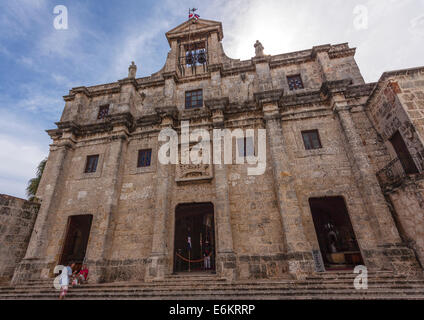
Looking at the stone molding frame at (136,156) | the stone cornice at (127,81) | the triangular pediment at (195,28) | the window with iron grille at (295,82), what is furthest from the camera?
the triangular pediment at (195,28)

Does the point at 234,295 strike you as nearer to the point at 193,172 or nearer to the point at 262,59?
the point at 193,172

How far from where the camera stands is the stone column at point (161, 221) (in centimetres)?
846

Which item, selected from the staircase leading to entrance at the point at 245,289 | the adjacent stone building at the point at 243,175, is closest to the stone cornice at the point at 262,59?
the adjacent stone building at the point at 243,175

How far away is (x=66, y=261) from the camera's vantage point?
34.1 ft

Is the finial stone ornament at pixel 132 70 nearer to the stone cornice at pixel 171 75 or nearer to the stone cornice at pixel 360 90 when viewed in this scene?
the stone cornice at pixel 171 75

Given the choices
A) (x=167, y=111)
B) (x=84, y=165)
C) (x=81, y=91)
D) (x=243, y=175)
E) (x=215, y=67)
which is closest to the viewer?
(x=243, y=175)

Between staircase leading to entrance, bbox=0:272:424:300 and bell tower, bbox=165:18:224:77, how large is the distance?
463 inches

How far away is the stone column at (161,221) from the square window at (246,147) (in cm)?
375

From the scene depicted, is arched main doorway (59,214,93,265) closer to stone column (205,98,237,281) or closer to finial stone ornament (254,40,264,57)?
stone column (205,98,237,281)

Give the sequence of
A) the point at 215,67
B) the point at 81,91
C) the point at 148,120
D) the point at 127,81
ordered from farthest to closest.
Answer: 1. the point at 81,91
2. the point at 127,81
3. the point at 215,67
4. the point at 148,120

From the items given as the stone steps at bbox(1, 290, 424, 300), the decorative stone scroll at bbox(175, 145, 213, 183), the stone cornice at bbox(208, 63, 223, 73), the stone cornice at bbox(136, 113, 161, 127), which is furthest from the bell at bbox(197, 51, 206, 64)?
the stone steps at bbox(1, 290, 424, 300)

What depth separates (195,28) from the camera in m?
14.3

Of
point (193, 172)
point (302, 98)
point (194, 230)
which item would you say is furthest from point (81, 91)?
point (302, 98)

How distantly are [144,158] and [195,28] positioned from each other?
9.94 m
